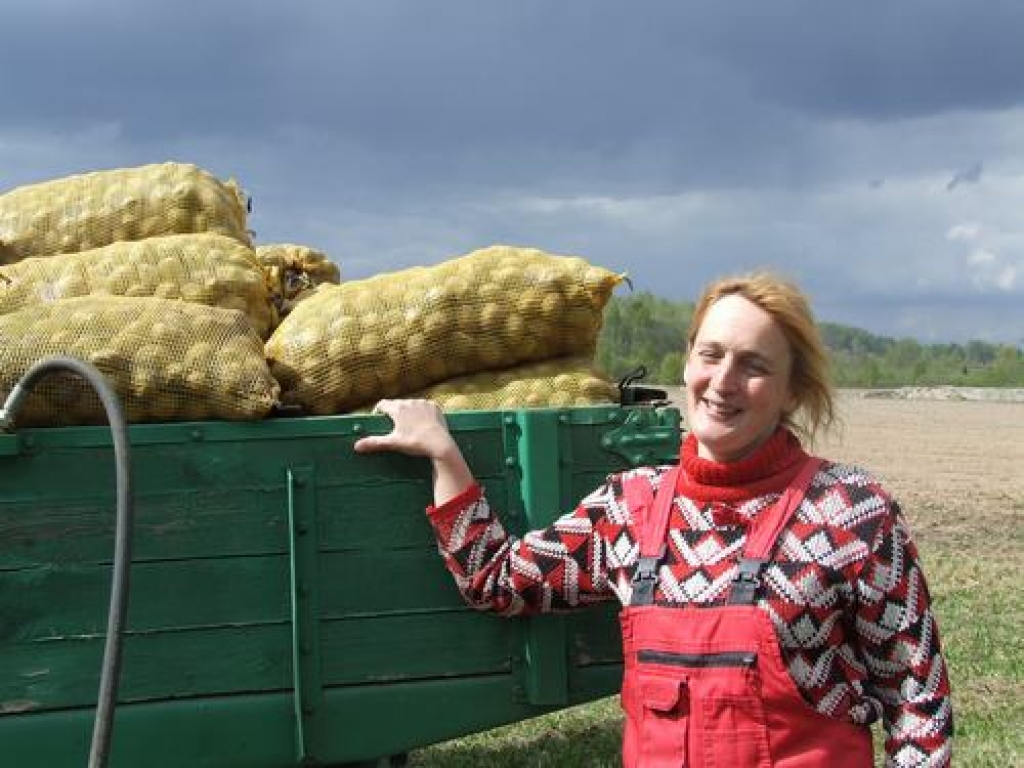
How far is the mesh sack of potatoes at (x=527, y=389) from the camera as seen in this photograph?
10.2 ft

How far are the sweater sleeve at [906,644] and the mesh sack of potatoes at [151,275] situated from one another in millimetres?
1618

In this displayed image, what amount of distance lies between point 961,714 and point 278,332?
10.5 feet

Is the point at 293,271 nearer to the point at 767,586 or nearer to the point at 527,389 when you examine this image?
the point at 527,389

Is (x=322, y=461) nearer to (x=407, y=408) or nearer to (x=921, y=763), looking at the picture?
(x=407, y=408)

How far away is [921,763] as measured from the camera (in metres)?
2.33

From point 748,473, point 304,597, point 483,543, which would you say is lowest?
point 304,597

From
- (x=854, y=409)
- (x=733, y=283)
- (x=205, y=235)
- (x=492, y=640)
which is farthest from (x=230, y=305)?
(x=854, y=409)

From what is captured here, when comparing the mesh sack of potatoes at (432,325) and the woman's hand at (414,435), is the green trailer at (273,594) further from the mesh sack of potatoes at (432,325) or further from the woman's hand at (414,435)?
the mesh sack of potatoes at (432,325)

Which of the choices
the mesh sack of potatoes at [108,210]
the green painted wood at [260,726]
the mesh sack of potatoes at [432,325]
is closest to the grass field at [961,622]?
the mesh sack of potatoes at [432,325]

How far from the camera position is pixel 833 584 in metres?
2.33

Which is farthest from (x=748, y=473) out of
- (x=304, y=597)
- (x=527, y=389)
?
(x=304, y=597)

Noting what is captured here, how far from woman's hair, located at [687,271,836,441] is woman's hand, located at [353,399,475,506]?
0.54m

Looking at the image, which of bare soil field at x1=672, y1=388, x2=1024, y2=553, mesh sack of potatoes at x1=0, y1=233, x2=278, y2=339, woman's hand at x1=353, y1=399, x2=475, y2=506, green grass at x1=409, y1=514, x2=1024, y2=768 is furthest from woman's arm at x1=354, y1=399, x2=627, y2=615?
green grass at x1=409, y1=514, x2=1024, y2=768

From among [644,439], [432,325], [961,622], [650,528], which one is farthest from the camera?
[961,622]
